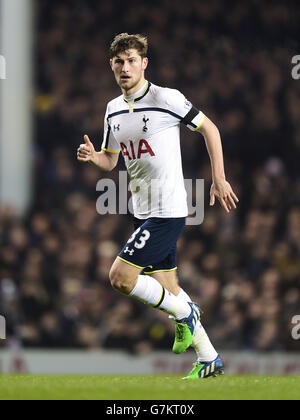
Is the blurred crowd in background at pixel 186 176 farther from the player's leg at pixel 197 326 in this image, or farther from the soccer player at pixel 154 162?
the soccer player at pixel 154 162

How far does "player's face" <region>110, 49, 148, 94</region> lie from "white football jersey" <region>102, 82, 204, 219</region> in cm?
10

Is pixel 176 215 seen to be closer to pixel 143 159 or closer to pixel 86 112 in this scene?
pixel 143 159

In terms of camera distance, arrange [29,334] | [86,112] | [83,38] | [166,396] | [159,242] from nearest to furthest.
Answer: [166,396]
[159,242]
[29,334]
[86,112]
[83,38]

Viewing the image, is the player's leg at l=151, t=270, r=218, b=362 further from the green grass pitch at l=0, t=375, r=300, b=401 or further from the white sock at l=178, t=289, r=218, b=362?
the green grass pitch at l=0, t=375, r=300, b=401

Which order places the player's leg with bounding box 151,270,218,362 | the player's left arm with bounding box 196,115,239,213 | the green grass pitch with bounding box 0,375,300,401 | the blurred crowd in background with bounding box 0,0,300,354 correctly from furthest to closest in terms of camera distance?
the blurred crowd in background with bounding box 0,0,300,354 < the player's leg with bounding box 151,270,218,362 < the player's left arm with bounding box 196,115,239,213 < the green grass pitch with bounding box 0,375,300,401

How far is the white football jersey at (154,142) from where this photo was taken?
21.7ft

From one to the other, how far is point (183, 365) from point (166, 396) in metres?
6.12

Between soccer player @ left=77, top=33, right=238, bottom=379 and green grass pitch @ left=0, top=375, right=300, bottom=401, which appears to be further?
soccer player @ left=77, top=33, right=238, bottom=379

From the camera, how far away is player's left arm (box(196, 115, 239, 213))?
21.4ft

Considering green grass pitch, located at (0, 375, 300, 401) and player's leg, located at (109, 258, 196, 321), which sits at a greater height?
player's leg, located at (109, 258, 196, 321)

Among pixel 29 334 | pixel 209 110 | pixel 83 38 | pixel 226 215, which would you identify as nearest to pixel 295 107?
pixel 209 110

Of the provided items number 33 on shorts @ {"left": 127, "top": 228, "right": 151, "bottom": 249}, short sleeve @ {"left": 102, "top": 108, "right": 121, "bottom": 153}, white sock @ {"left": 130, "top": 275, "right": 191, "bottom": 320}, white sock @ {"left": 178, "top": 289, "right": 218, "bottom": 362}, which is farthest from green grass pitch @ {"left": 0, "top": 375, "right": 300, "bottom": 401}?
short sleeve @ {"left": 102, "top": 108, "right": 121, "bottom": 153}

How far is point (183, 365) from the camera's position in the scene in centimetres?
1155

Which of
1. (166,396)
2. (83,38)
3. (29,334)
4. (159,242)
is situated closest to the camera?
(166,396)
